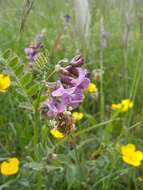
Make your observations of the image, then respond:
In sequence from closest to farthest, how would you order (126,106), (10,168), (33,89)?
(33,89) < (10,168) < (126,106)

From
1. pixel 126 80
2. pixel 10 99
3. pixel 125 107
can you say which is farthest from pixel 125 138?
pixel 126 80

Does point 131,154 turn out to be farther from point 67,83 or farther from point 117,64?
point 117,64

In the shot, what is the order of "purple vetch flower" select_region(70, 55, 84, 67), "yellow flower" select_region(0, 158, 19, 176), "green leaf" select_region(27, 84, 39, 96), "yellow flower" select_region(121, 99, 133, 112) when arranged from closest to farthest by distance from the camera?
"purple vetch flower" select_region(70, 55, 84, 67) < "green leaf" select_region(27, 84, 39, 96) < "yellow flower" select_region(0, 158, 19, 176) < "yellow flower" select_region(121, 99, 133, 112)

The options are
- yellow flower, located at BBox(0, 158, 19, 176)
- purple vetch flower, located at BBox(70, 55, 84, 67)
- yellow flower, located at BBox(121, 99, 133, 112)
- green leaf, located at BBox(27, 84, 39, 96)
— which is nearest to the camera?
purple vetch flower, located at BBox(70, 55, 84, 67)

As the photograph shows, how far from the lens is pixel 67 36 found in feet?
10.7

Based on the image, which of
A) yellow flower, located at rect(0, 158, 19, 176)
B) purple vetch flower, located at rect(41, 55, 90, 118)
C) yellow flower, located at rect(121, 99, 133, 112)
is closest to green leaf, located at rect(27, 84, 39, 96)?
purple vetch flower, located at rect(41, 55, 90, 118)

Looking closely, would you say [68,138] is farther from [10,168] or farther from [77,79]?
[77,79]

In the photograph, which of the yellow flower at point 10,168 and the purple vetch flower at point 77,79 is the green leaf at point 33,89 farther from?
the yellow flower at point 10,168

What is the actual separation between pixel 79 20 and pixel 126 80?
25.3 inches

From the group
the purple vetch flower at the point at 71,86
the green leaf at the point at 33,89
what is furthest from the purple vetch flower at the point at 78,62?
the green leaf at the point at 33,89

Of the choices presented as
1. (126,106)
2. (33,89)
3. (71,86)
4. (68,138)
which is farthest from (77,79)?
(126,106)

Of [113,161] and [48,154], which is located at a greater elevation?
[48,154]

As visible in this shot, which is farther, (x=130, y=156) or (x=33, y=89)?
(x=130, y=156)

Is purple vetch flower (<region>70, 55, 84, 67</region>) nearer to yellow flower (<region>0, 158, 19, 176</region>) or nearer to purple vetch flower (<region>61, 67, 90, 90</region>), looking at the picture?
purple vetch flower (<region>61, 67, 90, 90</region>)
